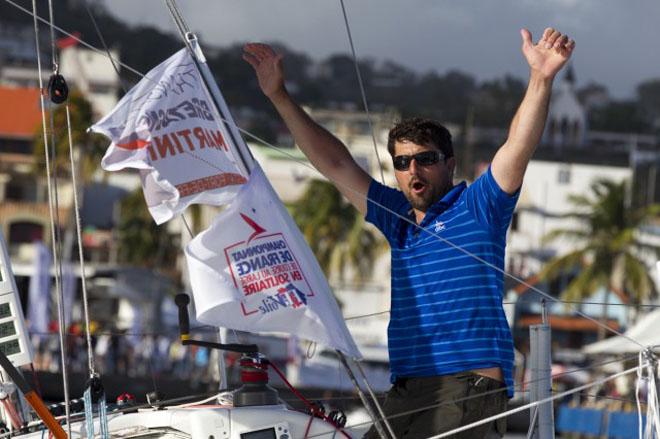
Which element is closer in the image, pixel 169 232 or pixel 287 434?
pixel 287 434

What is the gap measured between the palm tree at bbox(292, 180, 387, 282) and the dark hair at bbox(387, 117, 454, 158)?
5002 cm

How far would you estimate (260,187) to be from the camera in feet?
17.7

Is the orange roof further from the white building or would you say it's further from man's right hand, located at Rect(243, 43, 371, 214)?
man's right hand, located at Rect(243, 43, 371, 214)

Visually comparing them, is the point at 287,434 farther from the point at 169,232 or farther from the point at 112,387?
the point at 169,232

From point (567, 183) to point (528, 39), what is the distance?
60983 mm

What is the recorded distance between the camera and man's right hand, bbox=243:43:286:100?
5.81 m

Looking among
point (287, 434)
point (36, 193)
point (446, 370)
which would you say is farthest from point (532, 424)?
point (36, 193)

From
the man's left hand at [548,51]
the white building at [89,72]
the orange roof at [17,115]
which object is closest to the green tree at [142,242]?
the orange roof at [17,115]

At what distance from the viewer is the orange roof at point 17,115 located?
80.6m

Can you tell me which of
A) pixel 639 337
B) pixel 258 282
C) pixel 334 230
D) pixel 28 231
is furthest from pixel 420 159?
pixel 28 231

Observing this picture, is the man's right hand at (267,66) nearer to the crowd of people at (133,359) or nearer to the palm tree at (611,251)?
the crowd of people at (133,359)

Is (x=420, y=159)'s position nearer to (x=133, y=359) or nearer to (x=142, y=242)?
(x=133, y=359)

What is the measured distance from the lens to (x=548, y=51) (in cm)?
504

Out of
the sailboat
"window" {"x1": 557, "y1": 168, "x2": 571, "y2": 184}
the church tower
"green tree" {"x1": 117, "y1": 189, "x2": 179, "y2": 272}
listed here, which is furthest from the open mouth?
the church tower
